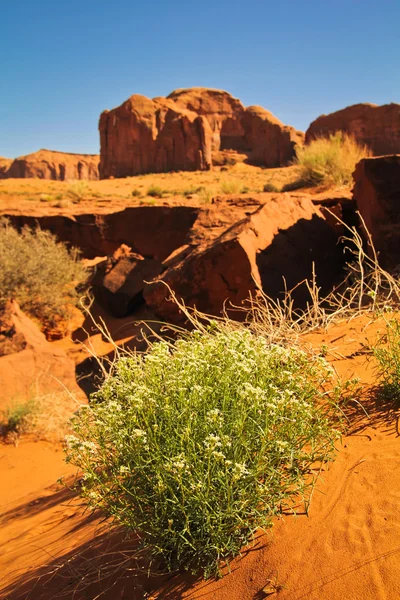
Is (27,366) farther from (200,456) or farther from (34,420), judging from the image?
(200,456)

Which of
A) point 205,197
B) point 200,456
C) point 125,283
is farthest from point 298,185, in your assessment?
point 200,456

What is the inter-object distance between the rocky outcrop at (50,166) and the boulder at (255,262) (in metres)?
94.1

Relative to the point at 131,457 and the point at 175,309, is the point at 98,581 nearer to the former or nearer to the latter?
the point at 131,457

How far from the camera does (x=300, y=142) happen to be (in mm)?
52031

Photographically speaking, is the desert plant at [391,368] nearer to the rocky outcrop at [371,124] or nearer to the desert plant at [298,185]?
the desert plant at [298,185]

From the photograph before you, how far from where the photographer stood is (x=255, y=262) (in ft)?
24.2

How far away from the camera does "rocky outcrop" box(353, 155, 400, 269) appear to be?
24.6 ft

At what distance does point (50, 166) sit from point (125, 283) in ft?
307

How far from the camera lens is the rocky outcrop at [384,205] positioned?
295 inches

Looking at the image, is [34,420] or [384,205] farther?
[384,205]

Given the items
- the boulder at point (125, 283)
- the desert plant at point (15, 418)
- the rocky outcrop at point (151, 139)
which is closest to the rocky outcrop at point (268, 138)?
the rocky outcrop at point (151, 139)

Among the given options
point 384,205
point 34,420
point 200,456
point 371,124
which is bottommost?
point 34,420

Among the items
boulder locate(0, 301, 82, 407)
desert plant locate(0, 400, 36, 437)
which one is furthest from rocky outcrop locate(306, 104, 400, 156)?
desert plant locate(0, 400, 36, 437)

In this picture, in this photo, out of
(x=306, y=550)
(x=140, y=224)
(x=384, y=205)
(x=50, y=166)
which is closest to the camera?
(x=306, y=550)
